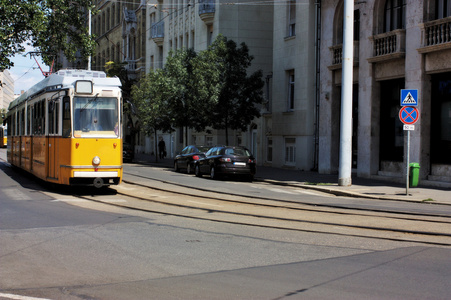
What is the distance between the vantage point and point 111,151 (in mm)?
16766

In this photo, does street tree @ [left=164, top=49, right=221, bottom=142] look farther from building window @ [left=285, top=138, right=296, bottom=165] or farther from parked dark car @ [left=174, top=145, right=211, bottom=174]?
building window @ [left=285, top=138, right=296, bottom=165]

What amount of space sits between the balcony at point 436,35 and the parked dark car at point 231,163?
851 cm

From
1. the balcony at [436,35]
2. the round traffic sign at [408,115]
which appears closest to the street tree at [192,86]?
the balcony at [436,35]

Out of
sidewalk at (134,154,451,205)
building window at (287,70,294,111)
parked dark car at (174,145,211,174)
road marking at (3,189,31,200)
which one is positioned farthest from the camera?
building window at (287,70,294,111)

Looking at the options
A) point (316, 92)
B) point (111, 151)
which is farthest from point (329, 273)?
point (316, 92)

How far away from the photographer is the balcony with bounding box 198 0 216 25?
43.3 m

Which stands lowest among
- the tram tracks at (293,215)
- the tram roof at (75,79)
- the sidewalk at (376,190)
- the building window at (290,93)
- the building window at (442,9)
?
the sidewalk at (376,190)

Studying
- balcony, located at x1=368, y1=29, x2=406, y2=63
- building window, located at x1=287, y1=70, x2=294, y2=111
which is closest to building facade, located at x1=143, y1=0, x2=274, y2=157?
building window, located at x1=287, y1=70, x2=294, y2=111

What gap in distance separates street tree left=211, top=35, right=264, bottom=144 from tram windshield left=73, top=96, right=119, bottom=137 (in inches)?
671

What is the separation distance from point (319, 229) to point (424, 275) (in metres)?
3.80

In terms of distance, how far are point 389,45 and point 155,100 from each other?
65.1 feet

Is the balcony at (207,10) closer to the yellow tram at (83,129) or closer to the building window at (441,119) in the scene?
the building window at (441,119)

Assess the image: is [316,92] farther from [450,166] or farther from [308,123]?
[450,166]

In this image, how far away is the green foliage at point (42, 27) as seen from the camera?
28000 millimetres
